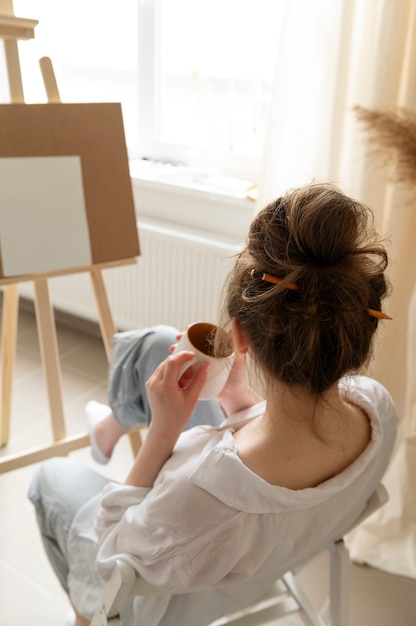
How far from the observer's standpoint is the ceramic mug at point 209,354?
89 centimetres

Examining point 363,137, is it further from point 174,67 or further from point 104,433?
point 174,67

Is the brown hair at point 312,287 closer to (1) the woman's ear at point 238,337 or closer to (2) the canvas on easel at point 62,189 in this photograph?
(1) the woman's ear at point 238,337

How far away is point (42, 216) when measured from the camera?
1324 millimetres

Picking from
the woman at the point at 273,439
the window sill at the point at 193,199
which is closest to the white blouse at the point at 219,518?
the woman at the point at 273,439

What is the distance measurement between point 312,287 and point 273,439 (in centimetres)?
22

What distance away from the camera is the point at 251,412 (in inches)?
35.3

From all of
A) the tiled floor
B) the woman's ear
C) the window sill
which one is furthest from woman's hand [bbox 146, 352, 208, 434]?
the window sill

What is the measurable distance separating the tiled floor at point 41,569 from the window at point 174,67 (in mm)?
1104

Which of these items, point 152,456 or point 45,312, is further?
point 45,312

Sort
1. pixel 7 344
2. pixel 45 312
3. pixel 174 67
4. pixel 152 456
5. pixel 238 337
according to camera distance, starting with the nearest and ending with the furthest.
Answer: pixel 238 337
pixel 152 456
pixel 45 312
pixel 7 344
pixel 174 67

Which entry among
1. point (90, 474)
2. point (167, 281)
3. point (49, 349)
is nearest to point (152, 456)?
point (90, 474)

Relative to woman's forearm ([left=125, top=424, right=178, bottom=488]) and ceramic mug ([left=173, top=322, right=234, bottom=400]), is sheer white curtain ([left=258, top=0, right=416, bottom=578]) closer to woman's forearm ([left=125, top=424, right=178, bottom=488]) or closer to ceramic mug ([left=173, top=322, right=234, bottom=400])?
ceramic mug ([left=173, top=322, right=234, bottom=400])

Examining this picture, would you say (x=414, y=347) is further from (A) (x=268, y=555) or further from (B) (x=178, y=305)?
(B) (x=178, y=305)

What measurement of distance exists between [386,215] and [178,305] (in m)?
1.00
